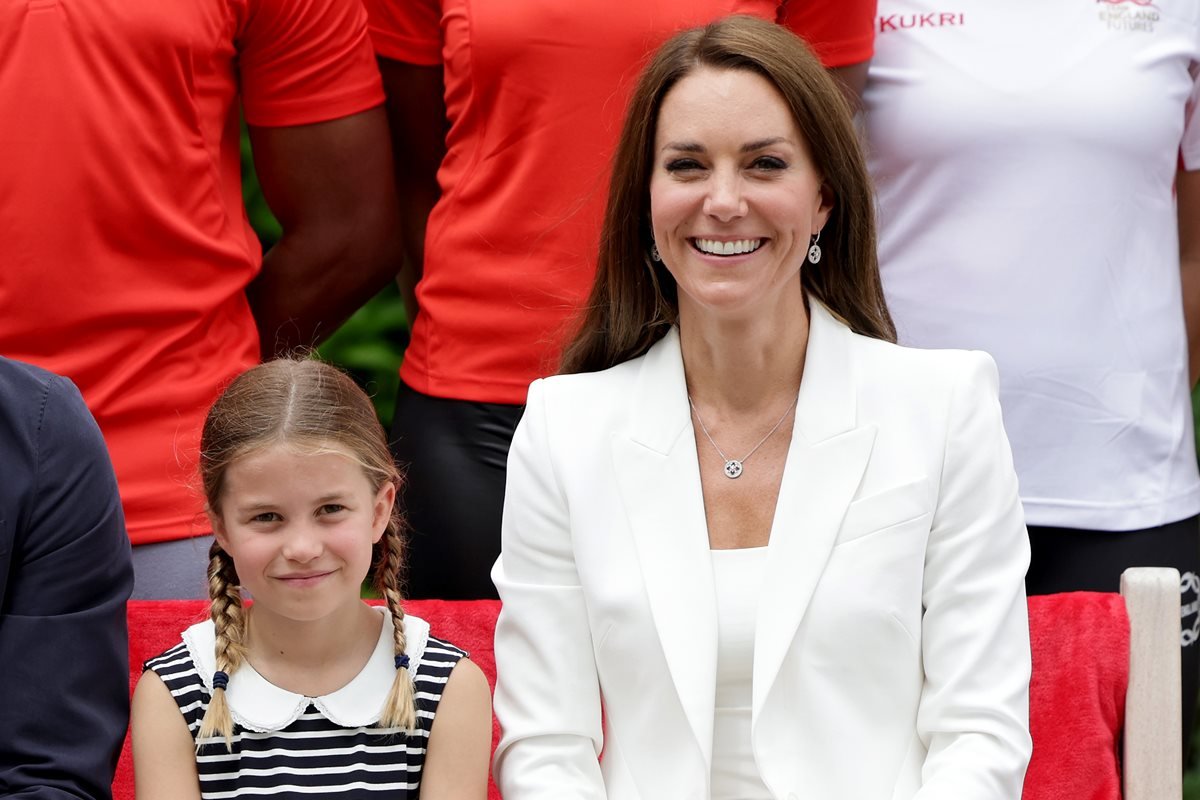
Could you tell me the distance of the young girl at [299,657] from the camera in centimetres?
264

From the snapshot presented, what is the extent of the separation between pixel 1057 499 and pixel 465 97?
4.08ft

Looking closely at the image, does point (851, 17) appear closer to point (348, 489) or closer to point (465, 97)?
point (465, 97)

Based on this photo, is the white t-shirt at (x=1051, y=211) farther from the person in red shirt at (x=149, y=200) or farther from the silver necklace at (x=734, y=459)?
the person in red shirt at (x=149, y=200)

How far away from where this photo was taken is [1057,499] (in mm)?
3393

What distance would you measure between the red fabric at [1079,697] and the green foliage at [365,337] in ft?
6.88

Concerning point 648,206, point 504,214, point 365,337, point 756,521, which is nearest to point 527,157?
point 504,214

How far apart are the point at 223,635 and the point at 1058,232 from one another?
1.60 meters

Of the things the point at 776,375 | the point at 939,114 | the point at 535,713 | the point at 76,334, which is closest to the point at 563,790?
the point at 535,713

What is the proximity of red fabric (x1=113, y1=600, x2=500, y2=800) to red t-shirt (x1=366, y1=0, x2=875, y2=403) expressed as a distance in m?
0.40

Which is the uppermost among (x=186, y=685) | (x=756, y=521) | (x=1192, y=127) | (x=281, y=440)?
(x=1192, y=127)

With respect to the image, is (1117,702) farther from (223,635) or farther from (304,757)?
(223,635)

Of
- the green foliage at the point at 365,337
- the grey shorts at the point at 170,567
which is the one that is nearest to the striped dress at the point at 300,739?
the grey shorts at the point at 170,567

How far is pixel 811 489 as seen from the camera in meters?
2.78

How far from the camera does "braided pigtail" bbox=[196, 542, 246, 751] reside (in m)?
2.64
